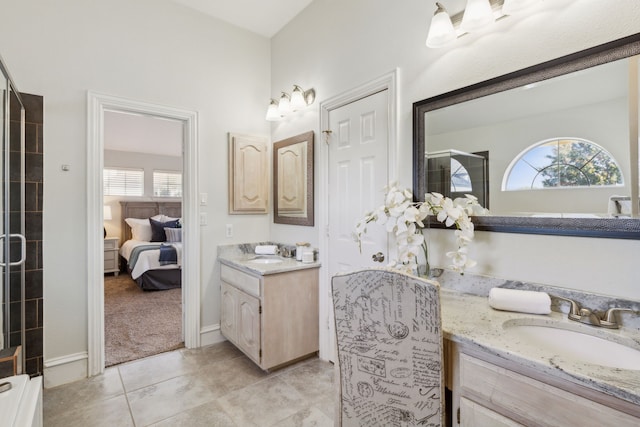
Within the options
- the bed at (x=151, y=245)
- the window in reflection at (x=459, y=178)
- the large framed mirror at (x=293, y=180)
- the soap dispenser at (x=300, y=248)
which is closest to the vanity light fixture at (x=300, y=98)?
the large framed mirror at (x=293, y=180)

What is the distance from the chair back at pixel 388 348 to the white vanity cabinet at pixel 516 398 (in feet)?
0.27

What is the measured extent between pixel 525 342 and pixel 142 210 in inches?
272

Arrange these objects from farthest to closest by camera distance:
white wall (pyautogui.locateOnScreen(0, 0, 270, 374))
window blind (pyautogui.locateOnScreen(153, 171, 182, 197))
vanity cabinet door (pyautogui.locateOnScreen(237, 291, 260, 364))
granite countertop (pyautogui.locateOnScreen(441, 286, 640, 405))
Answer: window blind (pyautogui.locateOnScreen(153, 171, 182, 197)) < vanity cabinet door (pyautogui.locateOnScreen(237, 291, 260, 364)) < white wall (pyautogui.locateOnScreen(0, 0, 270, 374)) < granite countertop (pyautogui.locateOnScreen(441, 286, 640, 405))

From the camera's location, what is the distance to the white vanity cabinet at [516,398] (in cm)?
81

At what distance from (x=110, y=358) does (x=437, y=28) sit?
330cm

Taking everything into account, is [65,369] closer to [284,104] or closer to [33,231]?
[33,231]

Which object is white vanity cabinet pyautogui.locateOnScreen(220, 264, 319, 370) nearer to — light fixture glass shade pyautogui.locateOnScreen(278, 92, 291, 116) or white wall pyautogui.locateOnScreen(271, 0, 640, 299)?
white wall pyautogui.locateOnScreen(271, 0, 640, 299)

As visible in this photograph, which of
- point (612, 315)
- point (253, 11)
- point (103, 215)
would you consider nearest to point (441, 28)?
point (612, 315)

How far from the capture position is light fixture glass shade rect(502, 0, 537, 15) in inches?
54.9

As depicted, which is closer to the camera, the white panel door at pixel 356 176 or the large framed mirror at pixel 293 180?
the white panel door at pixel 356 176

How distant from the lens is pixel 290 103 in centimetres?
281

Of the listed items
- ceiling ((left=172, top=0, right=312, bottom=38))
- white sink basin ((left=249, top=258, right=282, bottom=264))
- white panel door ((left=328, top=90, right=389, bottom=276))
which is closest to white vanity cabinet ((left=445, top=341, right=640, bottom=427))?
white panel door ((left=328, top=90, right=389, bottom=276))

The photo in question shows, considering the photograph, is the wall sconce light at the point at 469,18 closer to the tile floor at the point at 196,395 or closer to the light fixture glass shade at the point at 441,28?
the light fixture glass shade at the point at 441,28

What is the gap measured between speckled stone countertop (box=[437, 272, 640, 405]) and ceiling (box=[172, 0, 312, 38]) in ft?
8.71
